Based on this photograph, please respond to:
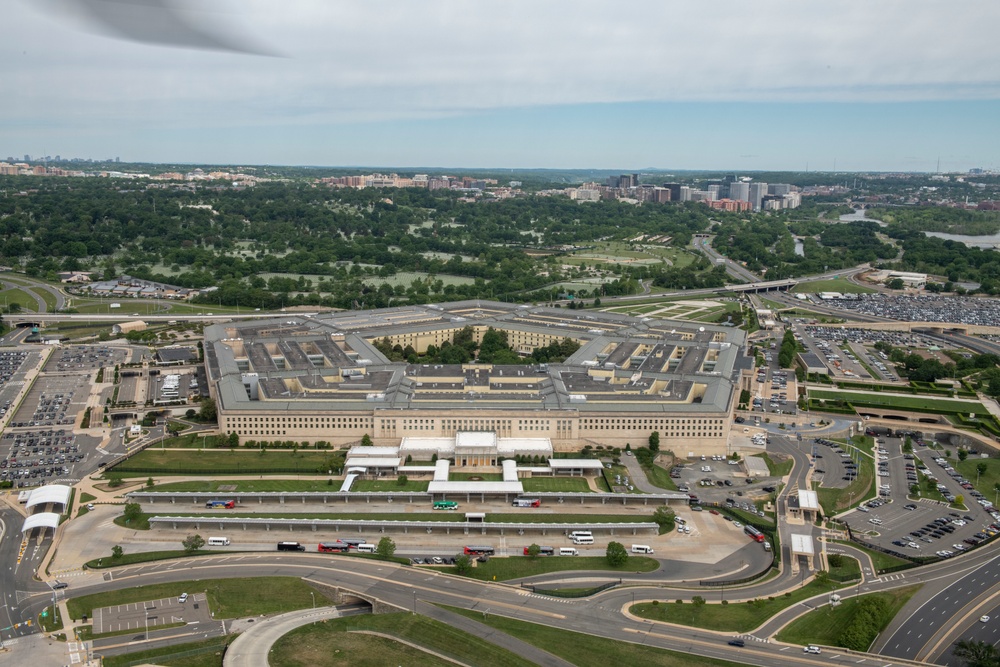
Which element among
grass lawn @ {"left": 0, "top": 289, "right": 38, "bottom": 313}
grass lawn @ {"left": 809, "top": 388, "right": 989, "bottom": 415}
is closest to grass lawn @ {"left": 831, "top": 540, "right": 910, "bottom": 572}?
grass lawn @ {"left": 809, "top": 388, "right": 989, "bottom": 415}

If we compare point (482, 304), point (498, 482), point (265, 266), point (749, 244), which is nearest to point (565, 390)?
point (498, 482)

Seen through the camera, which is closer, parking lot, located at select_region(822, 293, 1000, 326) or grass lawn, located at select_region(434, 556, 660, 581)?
grass lawn, located at select_region(434, 556, 660, 581)

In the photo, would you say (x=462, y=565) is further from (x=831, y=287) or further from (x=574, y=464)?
(x=831, y=287)

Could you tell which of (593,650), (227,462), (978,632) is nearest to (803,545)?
(978,632)

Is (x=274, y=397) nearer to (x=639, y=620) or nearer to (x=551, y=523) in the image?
(x=551, y=523)

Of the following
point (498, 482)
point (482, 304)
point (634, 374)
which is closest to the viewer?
point (498, 482)

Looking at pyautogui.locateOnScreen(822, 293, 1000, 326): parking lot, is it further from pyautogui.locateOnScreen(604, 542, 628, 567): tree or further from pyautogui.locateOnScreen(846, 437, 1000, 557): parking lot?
pyautogui.locateOnScreen(604, 542, 628, 567): tree
